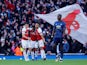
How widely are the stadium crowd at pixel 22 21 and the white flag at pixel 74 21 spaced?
47.4 inches

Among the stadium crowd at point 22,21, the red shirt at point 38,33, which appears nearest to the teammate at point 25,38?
the red shirt at point 38,33

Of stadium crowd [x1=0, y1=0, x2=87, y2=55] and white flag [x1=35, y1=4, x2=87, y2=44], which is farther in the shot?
stadium crowd [x1=0, y1=0, x2=87, y2=55]

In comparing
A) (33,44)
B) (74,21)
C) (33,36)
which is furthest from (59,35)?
(74,21)

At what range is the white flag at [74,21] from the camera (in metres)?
31.2

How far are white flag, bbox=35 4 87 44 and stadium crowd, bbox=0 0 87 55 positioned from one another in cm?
120

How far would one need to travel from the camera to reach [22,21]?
35250 millimetres

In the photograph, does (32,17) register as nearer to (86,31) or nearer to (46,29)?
(46,29)

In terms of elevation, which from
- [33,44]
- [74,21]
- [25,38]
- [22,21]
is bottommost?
[33,44]

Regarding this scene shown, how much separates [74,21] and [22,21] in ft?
16.8

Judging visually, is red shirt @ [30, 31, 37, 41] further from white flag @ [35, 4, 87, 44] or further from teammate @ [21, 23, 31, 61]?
white flag @ [35, 4, 87, 44]

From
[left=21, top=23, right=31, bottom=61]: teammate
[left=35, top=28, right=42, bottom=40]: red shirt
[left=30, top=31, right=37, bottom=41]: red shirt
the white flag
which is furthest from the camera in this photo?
the white flag

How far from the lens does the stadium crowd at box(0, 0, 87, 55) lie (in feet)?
109

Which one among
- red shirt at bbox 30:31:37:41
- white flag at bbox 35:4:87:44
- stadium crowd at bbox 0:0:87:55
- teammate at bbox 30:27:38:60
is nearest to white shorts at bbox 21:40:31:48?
teammate at bbox 30:27:38:60

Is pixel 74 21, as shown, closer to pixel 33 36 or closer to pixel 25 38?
pixel 33 36
